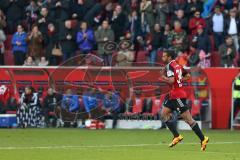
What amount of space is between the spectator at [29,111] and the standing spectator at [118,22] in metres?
4.03

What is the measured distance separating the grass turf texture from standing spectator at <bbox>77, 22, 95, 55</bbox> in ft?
15.8

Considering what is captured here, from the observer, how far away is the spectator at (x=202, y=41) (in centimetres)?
2781

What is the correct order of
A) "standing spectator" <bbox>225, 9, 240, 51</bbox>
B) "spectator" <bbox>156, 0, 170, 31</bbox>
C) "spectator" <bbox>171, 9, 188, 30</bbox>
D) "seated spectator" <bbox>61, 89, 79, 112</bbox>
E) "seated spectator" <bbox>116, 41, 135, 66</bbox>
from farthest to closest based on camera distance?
"spectator" <bbox>156, 0, 170, 31</bbox>
"spectator" <bbox>171, 9, 188, 30</bbox>
"standing spectator" <bbox>225, 9, 240, 51</bbox>
"seated spectator" <bbox>116, 41, 135, 66</bbox>
"seated spectator" <bbox>61, 89, 79, 112</bbox>

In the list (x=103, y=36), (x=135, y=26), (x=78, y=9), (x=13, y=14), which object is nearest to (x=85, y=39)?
(x=103, y=36)

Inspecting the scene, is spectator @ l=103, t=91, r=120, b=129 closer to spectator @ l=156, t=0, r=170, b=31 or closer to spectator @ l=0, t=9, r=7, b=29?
spectator @ l=156, t=0, r=170, b=31

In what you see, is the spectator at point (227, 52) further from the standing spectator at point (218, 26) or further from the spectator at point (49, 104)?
the spectator at point (49, 104)

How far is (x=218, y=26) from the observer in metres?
28.2

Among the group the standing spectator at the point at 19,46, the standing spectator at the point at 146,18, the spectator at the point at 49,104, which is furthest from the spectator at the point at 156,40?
the standing spectator at the point at 19,46

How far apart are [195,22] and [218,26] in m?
0.86

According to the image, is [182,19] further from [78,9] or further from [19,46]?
[19,46]

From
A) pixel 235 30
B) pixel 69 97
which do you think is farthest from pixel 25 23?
pixel 235 30

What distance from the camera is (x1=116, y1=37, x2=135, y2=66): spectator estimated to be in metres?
27.7

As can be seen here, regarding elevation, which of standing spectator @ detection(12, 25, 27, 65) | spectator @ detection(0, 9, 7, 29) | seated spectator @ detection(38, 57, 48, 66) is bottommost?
seated spectator @ detection(38, 57, 48, 66)

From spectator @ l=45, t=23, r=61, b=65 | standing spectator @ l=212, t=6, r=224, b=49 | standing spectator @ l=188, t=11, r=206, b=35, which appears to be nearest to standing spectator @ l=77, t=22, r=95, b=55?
spectator @ l=45, t=23, r=61, b=65
